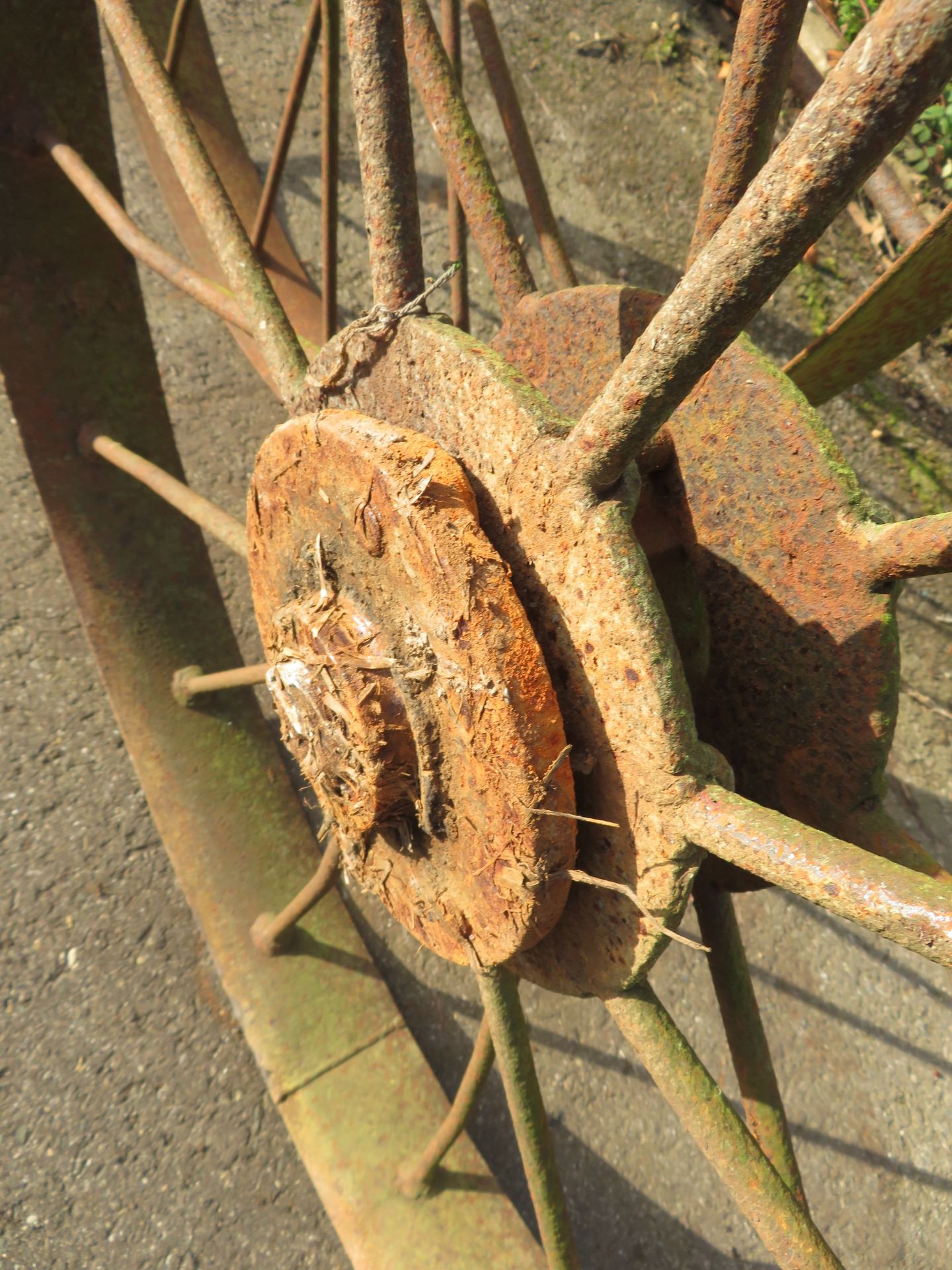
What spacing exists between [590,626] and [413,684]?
20cm

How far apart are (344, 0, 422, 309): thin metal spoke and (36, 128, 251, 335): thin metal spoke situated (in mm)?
312

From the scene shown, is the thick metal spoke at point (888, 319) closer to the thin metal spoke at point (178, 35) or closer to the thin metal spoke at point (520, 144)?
the thin metal spoke at point (520, 144)

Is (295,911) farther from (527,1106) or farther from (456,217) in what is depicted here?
(456,217)

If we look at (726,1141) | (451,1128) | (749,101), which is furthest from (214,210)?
(451,1128)

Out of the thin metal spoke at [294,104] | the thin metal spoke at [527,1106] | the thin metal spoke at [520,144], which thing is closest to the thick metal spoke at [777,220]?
the thin metal spoke at [527,1106]

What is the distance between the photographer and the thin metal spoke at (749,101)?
1.00 metres

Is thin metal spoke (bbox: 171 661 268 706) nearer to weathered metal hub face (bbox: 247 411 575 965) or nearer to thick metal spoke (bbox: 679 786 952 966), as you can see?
weathered metal hub face (bbox: 247 411 575 965)

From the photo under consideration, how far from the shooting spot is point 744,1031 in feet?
3.80

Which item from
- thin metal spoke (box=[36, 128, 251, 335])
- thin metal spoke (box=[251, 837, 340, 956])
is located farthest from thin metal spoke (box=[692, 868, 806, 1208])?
thin metal spoke (box=[36, 128, 251, 335])

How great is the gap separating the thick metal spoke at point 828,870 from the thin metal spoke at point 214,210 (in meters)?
0.67

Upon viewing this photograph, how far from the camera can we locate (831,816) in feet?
3.14

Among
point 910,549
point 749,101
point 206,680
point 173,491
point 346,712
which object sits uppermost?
point 749,101

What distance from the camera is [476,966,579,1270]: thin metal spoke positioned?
1115 mm

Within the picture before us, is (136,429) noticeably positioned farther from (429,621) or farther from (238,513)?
(429,621)
